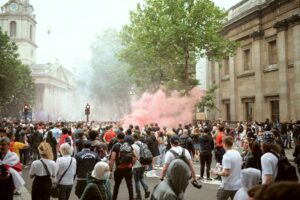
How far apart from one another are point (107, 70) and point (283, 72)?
127 feet

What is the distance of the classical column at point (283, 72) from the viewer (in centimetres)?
2619

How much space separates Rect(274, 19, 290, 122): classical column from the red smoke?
7706 millimetres

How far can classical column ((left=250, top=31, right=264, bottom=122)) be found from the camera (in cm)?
2954

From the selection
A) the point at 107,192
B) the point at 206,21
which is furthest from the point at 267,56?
the point at 107,192

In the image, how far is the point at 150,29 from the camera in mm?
28906

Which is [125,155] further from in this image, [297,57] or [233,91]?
[233,91]

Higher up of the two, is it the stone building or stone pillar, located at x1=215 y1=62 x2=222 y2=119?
the stone building

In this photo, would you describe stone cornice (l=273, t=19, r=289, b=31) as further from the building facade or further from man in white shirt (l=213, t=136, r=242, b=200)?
man in white shirt (l=213, t=136, r=242, b=200)

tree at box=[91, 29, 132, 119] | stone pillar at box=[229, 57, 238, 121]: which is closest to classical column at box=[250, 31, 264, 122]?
stone pillar at box=[229, 57, 238, 121]

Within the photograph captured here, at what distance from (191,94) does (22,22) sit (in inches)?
3293

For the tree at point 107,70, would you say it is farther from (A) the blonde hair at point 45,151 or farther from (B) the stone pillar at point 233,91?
(A) the blonde hair at point 45,151

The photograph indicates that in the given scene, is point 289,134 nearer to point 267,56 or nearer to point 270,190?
point 267,56

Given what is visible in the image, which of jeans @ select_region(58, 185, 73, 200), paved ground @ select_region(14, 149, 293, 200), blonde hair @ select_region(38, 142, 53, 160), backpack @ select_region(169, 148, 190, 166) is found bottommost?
paved ground @ select_region(14, 149, 293, 200)

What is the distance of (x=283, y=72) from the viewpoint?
26.4m
